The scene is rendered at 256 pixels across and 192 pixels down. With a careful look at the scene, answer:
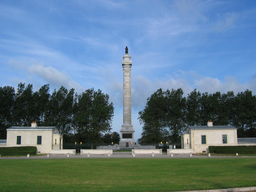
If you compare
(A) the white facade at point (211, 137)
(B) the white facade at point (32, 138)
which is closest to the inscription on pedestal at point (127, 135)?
(A) the white facade at point (211, 137)

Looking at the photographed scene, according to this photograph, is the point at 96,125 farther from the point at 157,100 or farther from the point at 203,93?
the point at 203,93

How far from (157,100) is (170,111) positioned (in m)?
3.97

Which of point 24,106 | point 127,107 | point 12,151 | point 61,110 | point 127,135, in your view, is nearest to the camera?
point 12,151

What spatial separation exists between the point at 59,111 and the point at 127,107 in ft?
53.8

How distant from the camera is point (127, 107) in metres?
56.2

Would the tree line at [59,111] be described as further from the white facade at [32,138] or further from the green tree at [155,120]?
the white facade at [32,138]

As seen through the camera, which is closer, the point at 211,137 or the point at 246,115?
the point at 211,137

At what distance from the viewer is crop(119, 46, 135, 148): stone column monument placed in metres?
53.8

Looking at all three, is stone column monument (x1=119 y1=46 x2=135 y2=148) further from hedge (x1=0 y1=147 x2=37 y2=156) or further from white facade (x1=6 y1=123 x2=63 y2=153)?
hedge (x1=0 y1=147 x2=37 y2=156)

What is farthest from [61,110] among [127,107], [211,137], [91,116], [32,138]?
[211,137]

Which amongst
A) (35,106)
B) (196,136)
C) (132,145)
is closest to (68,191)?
(196,136)

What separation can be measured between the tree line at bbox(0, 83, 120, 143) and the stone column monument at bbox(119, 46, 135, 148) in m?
6.62

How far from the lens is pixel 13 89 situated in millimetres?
59125

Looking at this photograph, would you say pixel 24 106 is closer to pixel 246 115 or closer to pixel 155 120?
pixel 155 120
